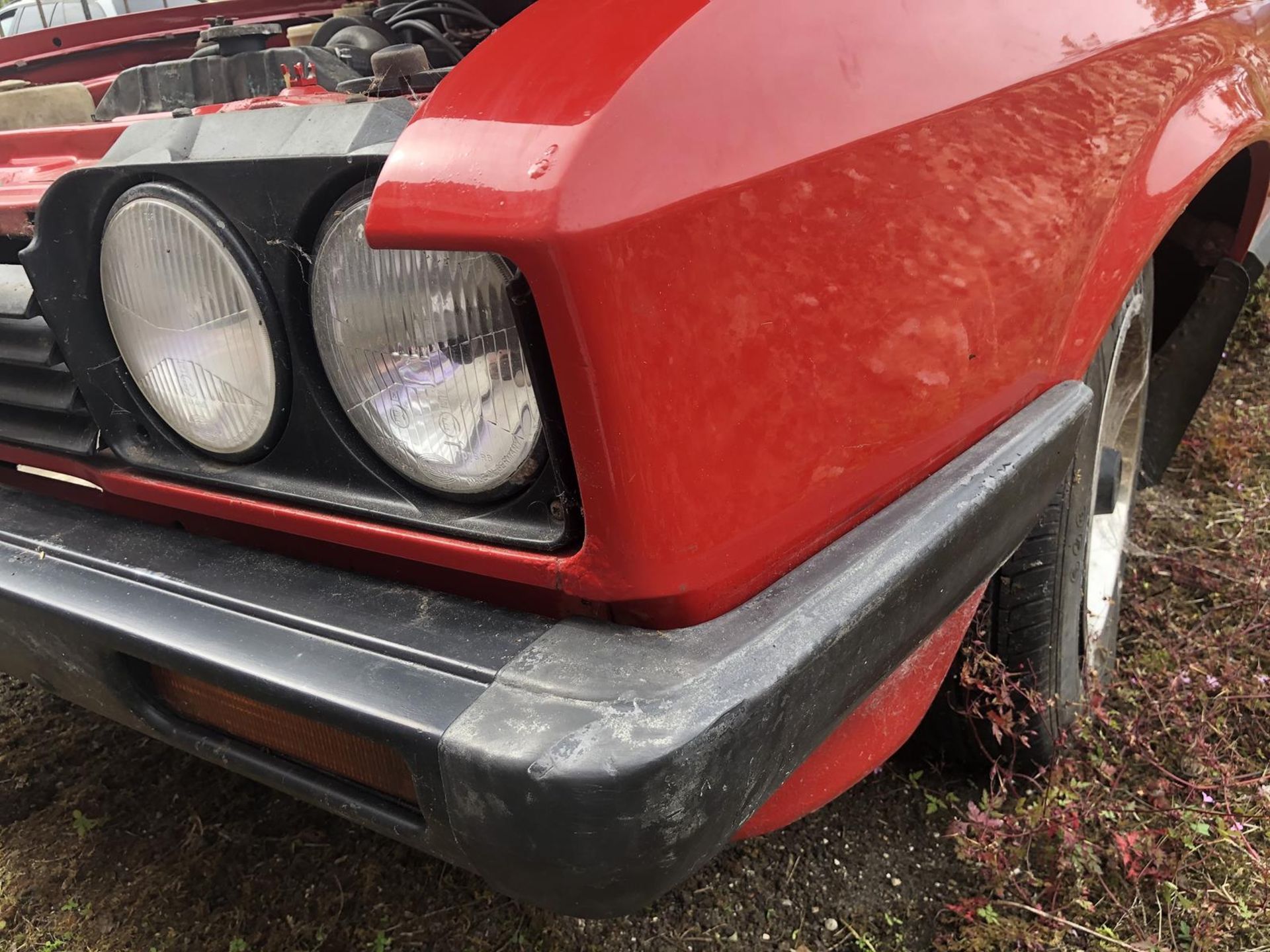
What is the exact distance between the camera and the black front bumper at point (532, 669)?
791 millimetres

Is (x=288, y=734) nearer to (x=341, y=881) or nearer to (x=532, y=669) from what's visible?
(x=532, y=669)

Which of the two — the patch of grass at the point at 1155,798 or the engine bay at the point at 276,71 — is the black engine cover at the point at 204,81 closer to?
the engine bay at the point at 276,71

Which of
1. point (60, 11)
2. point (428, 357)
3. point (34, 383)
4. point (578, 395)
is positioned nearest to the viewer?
point (578, 395)

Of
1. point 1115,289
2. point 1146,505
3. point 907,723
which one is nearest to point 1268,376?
point 1146,505

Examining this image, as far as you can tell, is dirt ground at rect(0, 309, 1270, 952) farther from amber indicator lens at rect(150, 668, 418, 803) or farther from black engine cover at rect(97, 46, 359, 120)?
black engine cover at rect(97, 46, 359, 120)

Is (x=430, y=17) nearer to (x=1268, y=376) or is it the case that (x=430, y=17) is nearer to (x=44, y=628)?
(x=44, y=628)

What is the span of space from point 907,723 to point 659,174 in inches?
39.8

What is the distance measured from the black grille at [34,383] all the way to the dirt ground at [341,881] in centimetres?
87

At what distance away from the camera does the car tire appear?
1.61 meters

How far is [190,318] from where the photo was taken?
105 cm

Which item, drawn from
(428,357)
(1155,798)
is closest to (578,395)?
(428,357)

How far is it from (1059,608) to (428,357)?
1.27m

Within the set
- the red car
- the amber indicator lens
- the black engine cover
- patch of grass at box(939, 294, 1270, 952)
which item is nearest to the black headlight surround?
the red car

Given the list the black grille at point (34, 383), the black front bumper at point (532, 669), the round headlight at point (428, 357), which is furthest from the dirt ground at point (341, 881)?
the round headlight at point (428, 357)
